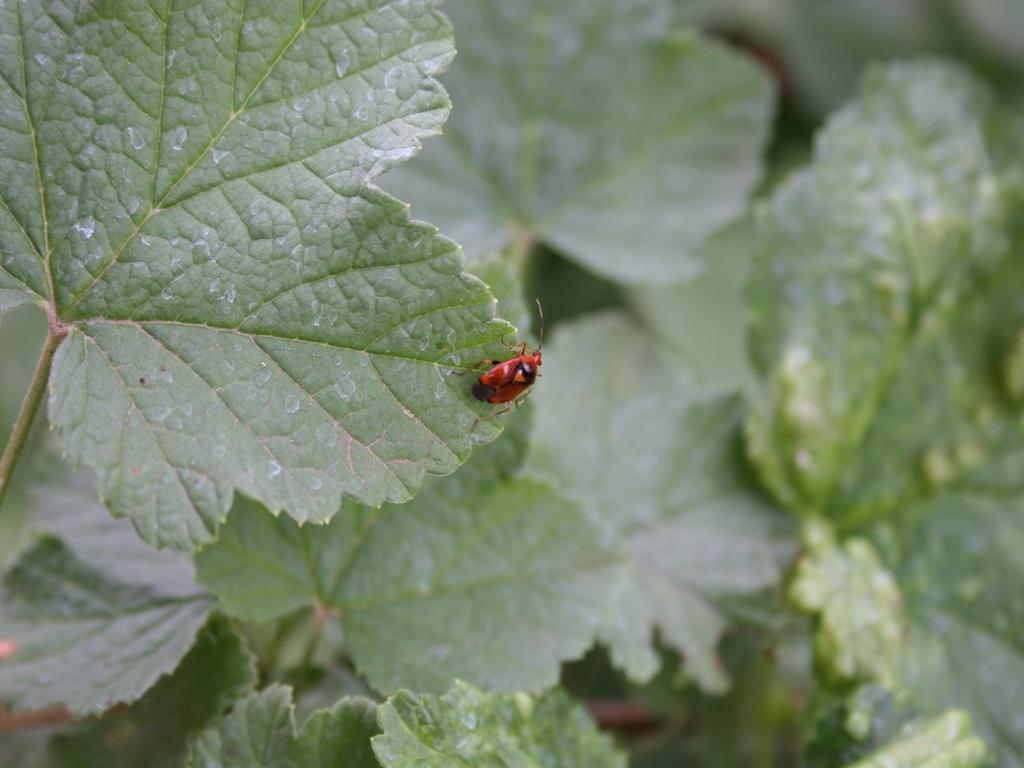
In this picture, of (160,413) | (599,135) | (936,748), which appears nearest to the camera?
(160,413)

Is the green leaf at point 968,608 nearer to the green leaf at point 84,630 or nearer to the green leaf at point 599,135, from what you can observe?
the green leaf at point 599,135

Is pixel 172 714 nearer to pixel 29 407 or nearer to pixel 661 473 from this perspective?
pixel 29 407

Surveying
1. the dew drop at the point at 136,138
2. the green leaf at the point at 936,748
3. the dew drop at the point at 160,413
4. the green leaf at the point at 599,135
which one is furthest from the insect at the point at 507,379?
the green leaf at the point at 599,135

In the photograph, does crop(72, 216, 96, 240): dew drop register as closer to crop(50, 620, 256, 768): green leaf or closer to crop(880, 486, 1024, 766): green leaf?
crop(50, 620, 256, 768): green leaf

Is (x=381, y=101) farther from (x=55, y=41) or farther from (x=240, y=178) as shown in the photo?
(x=55, y=41)

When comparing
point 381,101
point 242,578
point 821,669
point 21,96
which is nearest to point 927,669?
point 821,669

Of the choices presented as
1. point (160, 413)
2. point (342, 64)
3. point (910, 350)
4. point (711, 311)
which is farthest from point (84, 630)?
point (711, 311)
